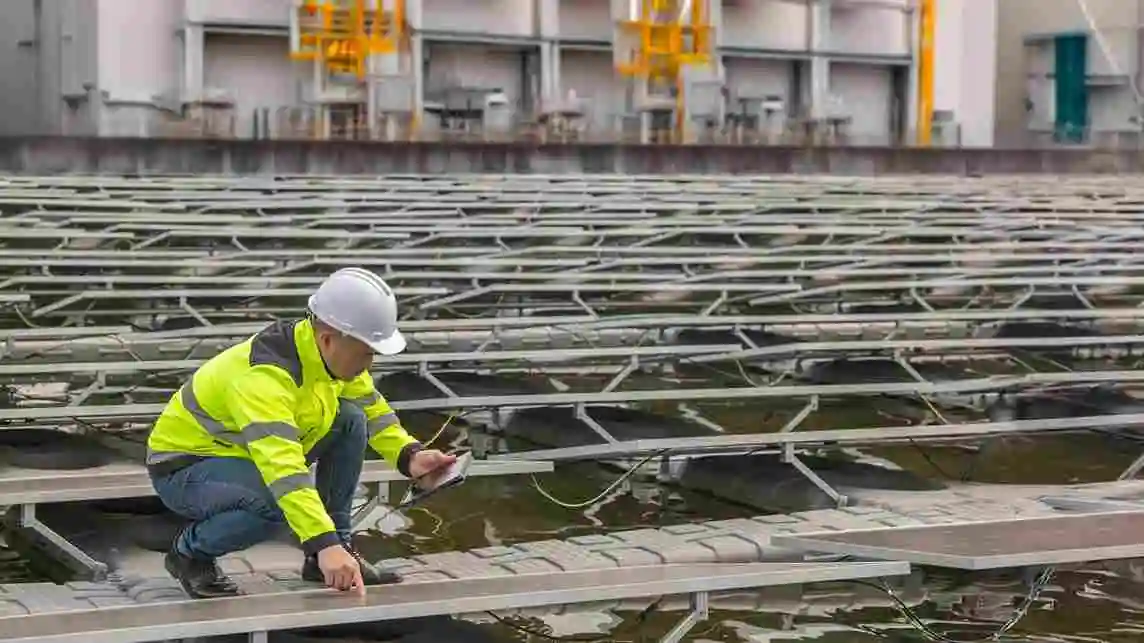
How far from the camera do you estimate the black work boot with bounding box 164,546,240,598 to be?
4.01 meters

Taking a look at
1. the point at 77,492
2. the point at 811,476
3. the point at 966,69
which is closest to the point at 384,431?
the point at 77,492

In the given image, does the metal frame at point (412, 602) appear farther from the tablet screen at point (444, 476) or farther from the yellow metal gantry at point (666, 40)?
the yellow metal gantry at point (666, 40)

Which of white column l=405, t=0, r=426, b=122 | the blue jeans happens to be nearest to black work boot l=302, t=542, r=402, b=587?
the blue jeans

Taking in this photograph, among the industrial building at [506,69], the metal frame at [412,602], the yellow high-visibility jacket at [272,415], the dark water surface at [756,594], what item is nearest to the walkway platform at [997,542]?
the metal frame at [412,602]

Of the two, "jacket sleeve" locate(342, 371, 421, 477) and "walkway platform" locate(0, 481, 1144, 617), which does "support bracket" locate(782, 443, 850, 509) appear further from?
"jacket sleeve" locate(342, 371, 421, 477)

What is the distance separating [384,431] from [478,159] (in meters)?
12.5

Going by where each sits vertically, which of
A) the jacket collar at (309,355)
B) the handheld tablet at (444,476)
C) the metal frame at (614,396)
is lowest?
the metal frame at (614,396)

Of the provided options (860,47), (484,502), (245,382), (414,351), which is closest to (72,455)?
(484,502)

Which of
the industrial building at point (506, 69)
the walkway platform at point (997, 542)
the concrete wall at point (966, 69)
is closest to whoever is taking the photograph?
the walkway platform at point (997, 542)

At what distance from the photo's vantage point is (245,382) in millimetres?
3756

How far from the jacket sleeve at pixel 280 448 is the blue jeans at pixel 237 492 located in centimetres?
17

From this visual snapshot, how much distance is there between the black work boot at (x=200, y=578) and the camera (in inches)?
158

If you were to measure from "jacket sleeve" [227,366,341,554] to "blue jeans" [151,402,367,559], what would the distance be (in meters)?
0.17

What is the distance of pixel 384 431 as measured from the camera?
4.27 meters
